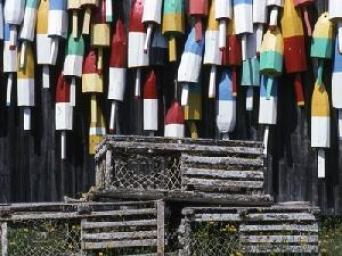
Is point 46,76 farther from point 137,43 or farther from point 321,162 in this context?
point 321,162

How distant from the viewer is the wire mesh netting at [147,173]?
8148mm

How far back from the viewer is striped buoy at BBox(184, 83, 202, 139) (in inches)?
438

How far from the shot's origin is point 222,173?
8.14 metres

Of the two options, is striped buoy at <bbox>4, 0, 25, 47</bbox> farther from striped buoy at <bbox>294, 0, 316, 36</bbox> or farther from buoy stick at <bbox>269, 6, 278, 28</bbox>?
striped buoy at <bbox>294, 0, 316, 36</bbox>

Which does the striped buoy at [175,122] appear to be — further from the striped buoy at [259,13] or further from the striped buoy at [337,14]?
the striped buoy at [337,14]

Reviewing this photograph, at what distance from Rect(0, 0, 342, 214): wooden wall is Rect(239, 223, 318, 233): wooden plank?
10.3 ft

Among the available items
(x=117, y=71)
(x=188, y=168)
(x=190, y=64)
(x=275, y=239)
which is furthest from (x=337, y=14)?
(x=275, y=239)

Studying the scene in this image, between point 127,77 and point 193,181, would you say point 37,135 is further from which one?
point 193,181

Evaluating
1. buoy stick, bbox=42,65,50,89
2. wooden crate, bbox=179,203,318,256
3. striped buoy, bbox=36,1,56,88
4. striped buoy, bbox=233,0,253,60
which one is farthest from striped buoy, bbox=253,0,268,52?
wooden crate, bbox=179,203,318,256

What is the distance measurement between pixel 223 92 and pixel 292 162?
110 centimetres

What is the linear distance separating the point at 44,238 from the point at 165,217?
3.21 feet

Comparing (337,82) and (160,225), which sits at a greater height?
(337,82)

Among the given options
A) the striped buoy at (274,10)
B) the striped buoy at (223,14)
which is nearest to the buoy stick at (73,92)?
the striped buoy at (223,14)

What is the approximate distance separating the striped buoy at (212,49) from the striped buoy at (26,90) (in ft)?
7.08
